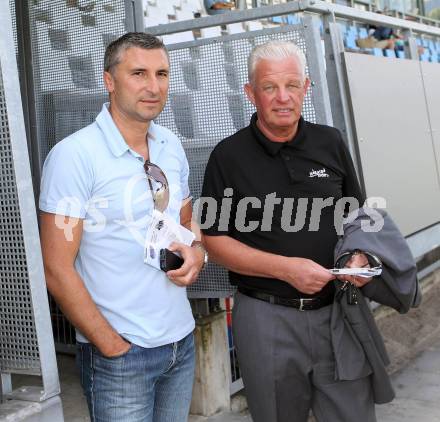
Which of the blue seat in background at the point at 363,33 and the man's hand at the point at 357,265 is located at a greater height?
the blue seat in background at the point at 363,33

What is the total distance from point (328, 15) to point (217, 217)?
149 cm

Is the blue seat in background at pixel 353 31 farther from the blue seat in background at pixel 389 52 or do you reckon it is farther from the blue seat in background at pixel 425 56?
the blue seat in background at pixel 425 56

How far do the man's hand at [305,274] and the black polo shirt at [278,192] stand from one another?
0.09 m

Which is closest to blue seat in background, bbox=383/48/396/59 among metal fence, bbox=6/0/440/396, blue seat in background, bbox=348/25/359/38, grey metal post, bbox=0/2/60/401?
blue seat in background, bbox=348/25/359/38

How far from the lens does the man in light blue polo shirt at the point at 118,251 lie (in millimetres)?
2129

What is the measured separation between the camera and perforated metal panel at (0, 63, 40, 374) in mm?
1862

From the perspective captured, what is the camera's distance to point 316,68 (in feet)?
10.3

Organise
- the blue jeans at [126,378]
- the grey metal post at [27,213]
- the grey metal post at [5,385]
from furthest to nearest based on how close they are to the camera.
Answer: the blue jeans at [126,378]
the grey metal post at [5,385]
the grey metal post at [27,213]

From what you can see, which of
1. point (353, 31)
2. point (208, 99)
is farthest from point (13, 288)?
point (353, 31)

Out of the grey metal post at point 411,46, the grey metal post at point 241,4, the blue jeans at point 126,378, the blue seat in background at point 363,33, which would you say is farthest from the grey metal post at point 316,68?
the grey metal post at point 241,4

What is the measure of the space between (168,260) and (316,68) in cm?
136

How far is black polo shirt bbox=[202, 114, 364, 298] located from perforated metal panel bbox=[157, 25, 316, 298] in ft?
2.37

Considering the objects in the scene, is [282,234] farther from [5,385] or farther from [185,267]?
[5,385]

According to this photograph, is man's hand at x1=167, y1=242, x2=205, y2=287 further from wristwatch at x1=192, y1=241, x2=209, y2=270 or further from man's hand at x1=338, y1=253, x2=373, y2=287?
man's hand at x1=338, y1=253, x2=373, y2=287
